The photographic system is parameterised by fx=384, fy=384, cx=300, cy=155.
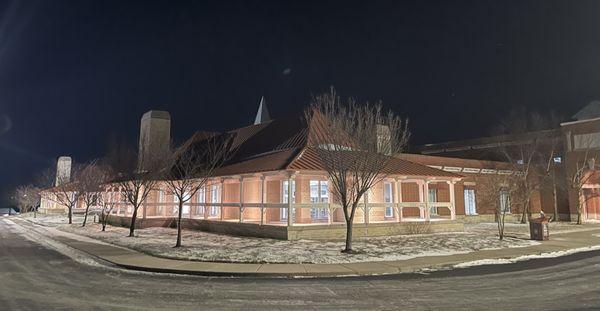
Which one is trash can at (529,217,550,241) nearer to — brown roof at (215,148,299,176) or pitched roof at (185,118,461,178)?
pitched roof at (185,118,461,178)

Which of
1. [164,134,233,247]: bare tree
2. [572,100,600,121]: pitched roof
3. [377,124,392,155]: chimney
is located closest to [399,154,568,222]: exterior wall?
[572,100,600,121]: pitched roof

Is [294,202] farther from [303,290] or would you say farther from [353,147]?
[303,290]

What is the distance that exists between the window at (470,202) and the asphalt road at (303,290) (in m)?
21.4

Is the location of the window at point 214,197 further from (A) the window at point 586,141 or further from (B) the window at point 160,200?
(A) the window at point 586,141

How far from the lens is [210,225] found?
75.0 ft

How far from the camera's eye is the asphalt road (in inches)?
287

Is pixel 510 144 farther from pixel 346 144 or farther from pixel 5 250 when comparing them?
pixel 5 250

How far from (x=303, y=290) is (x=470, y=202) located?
28395 mm

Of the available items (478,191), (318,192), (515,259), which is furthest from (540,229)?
(478,191)

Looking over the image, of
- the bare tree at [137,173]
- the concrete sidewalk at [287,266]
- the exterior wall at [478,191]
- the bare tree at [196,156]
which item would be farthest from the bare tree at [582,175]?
the bare tree at [137,173]

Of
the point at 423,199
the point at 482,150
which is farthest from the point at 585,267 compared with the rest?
the point at 482,150

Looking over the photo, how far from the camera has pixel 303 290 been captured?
869 cm

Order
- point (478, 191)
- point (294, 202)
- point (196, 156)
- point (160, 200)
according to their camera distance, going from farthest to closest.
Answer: point (478, 191) → point (160, 200) → point (196, 156) → point (294, 202)

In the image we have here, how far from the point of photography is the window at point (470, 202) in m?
32.7
